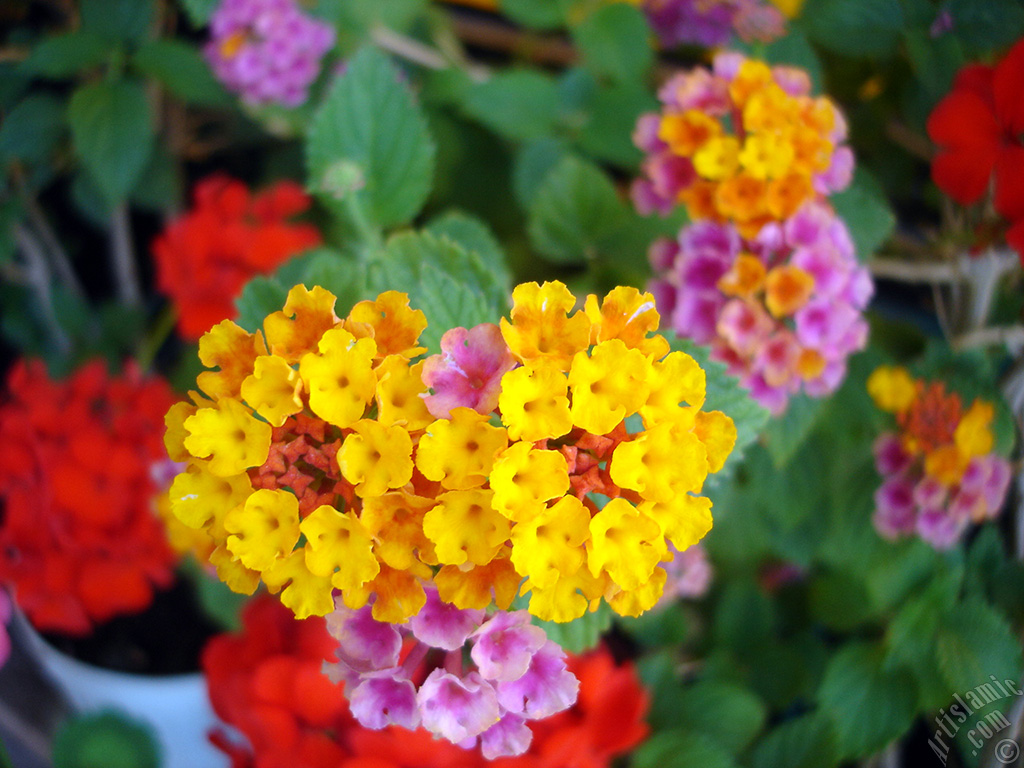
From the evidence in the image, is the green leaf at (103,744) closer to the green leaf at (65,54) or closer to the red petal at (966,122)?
the green leaf at (65,54)

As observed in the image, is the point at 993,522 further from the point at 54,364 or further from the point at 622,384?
the point at 54,364

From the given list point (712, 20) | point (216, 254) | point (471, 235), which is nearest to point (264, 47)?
point (216, 254)

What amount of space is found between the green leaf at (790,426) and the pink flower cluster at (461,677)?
33 cm

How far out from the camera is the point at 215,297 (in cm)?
79

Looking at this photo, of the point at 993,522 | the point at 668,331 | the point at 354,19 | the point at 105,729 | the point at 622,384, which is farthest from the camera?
the point at 354,19

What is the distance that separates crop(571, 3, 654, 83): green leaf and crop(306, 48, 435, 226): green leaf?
0.29 m

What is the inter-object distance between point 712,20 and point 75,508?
80 centimetres

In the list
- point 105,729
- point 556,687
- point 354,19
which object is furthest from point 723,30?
point 105,729

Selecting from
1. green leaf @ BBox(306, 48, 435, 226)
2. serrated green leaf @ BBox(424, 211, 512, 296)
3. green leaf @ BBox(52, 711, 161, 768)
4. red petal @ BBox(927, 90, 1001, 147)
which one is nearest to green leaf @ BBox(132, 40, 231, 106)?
green leaf @ BBox(306, 48, 435, 226)

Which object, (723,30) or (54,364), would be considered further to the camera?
(54,364)

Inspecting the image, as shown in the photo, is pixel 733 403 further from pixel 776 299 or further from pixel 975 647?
pixel 975 647

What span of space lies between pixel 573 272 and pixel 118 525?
23.8 inches

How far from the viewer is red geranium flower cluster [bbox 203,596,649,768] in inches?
18.7

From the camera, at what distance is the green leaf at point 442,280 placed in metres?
0.44
